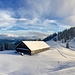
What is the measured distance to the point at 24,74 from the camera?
77.8 ft

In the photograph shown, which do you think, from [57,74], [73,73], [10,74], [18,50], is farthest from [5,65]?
[18,50]

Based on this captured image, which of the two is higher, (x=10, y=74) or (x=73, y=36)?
(x=73, y=36)

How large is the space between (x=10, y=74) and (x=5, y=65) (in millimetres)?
6679

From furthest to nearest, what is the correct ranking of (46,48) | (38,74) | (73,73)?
1. (46,48)
2. (38,74)
3. (73,73)

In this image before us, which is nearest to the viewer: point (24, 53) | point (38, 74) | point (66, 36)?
point (38, 74)

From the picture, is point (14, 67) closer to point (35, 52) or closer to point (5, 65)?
point (5, 65)

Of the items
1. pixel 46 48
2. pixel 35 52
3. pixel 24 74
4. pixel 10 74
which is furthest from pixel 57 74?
pixel 46 48

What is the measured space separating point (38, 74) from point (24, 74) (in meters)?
2.54

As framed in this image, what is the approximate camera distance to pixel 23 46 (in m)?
48.6

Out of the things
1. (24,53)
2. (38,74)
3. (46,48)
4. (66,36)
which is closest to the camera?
(38,74)

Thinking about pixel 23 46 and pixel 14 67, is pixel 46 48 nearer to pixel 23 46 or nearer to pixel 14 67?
pixel 23 46

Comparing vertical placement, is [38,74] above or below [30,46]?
below

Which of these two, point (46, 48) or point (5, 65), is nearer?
point (5, 65)

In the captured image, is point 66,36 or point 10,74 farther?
point 66,36
